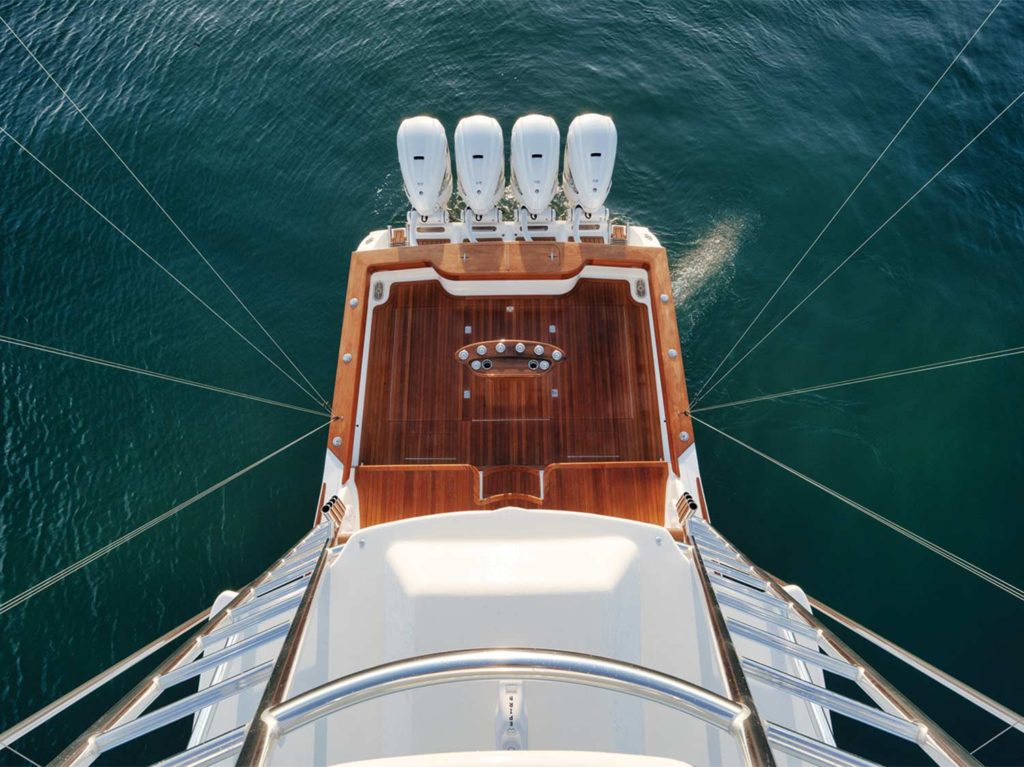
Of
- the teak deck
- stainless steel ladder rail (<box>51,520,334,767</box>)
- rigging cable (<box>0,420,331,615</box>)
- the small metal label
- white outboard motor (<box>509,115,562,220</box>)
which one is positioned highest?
white outboard motor (<box>509,115,562,220</box>)

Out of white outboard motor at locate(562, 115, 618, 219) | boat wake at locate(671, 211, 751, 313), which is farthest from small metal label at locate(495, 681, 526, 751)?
boat wake at locate(671, 211, 751, 313)

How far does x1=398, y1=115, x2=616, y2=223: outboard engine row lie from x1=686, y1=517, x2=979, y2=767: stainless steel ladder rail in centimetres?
490

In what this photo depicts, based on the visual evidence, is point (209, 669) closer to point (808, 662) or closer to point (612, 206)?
point (808, 662)

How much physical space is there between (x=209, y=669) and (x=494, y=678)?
7.01 ft

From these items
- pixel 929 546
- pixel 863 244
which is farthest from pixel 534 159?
pixel 863 244

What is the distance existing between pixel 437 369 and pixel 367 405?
42.9 inches

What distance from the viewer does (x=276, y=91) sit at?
1317 centimetres

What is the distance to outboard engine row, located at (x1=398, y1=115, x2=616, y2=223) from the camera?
22.6 feet

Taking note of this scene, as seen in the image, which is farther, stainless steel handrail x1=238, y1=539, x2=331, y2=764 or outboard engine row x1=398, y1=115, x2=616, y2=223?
outboard engine row x1=398, y1=115, x2=616, y2=223

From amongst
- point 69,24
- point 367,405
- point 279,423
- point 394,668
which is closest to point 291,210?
point 279,423

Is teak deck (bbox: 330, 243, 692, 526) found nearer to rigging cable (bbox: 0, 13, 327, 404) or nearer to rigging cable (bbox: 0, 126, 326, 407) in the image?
rigging cable (bbox: 0, 126, 326, 407)

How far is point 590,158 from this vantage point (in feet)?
23.2

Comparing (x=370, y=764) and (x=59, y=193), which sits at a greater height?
(x=59, y=193)

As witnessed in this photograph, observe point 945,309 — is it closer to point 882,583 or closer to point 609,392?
point 882,583
